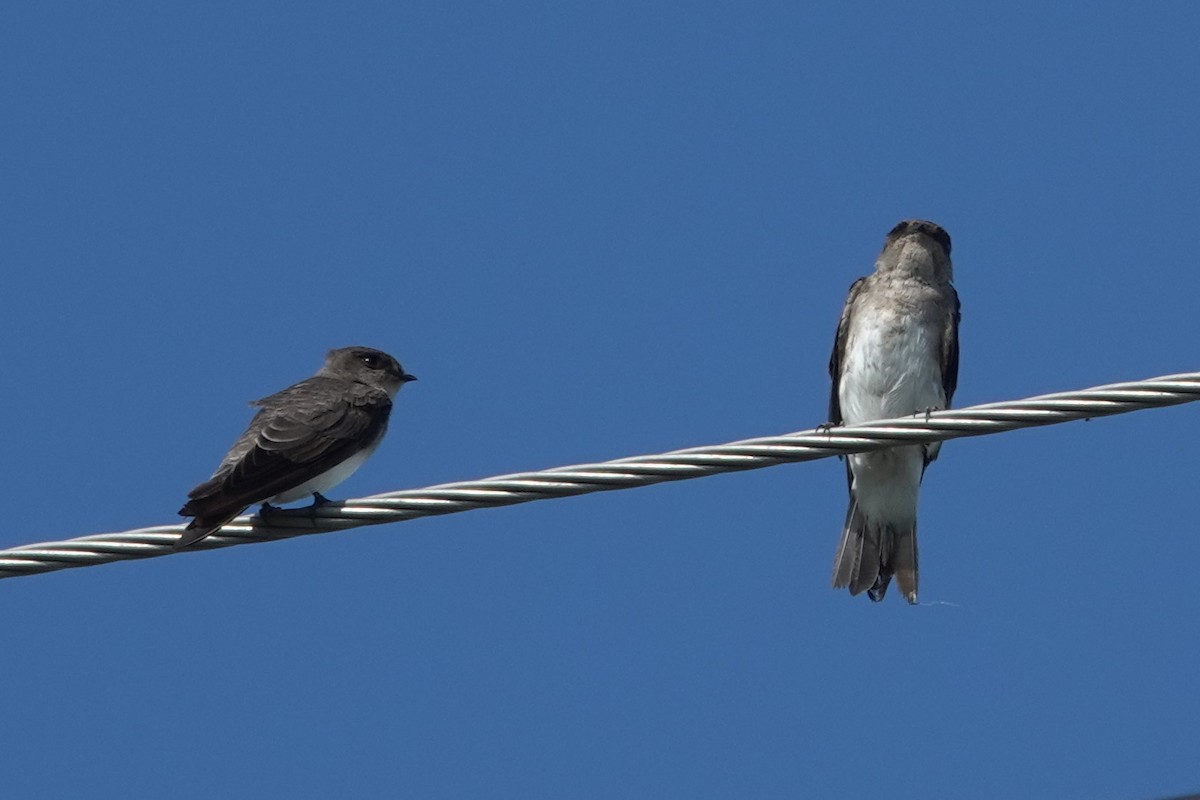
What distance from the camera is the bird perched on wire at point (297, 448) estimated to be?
25.8 feet

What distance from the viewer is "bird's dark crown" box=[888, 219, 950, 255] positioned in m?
11.1

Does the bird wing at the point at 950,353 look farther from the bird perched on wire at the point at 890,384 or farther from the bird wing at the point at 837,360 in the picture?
the bird wing at the point at 837,360

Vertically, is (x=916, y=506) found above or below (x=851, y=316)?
below

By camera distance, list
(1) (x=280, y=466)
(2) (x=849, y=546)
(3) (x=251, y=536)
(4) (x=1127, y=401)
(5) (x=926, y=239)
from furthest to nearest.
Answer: (5) (x=926, y=239) → (2) (x=849, y=546) → (1) (x=280, y=466) → (3) (x=251, y=536) → (4) (x=1127, y=401)

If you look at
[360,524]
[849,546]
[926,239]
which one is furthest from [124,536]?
[926,239]

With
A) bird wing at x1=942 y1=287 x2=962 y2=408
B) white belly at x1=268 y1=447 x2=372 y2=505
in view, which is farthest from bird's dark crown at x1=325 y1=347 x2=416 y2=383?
bird wing at x1=942 y1=287 x2=962 y2=408

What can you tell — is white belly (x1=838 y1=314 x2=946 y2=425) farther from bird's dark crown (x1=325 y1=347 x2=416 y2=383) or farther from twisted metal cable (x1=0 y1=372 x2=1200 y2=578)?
twisted metal cable (x1=0 y1=372 x2=1200 y2=578)

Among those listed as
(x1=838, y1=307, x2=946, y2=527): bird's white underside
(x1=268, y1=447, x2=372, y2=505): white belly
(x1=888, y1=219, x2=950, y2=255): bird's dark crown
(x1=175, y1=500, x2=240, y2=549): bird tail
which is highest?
(x1=888, y1=219, x2=950, y2=255): bird's dark crown

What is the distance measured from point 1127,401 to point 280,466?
372cm

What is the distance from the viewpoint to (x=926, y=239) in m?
11.0

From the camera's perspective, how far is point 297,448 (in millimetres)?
8750

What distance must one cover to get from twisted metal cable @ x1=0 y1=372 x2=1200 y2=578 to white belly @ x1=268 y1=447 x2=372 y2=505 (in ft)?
5.67

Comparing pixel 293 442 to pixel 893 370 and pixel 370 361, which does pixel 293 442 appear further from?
pixel 893 370

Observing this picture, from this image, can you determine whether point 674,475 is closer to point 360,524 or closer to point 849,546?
point 360,524
